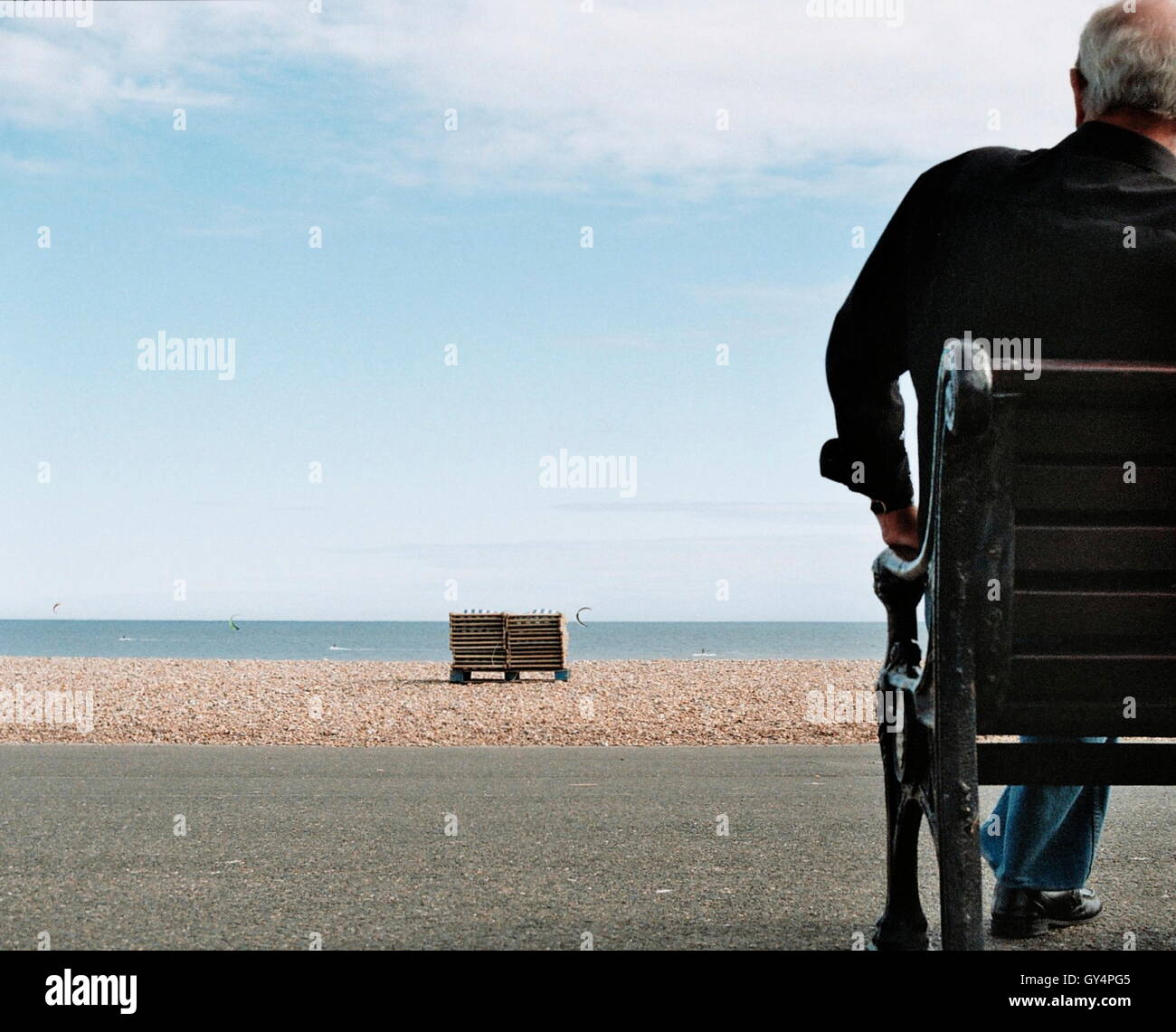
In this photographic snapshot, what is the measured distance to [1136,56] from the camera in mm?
2703

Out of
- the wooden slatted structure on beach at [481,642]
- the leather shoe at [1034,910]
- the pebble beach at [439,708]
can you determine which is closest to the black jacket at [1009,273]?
the leather shoe at [1034,910]

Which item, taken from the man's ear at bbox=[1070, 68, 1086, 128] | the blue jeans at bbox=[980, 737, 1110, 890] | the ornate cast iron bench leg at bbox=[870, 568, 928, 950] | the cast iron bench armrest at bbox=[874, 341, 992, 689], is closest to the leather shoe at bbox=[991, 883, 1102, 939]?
the blue jeans at bbox=[980, 737, 1110, 890]

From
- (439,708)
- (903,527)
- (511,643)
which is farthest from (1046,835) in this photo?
(511,643)

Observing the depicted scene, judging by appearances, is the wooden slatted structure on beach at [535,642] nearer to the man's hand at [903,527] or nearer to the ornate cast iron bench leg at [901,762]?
the ornate cast iron bench leg at [901,762]

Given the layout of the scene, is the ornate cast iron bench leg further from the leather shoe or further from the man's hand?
the leather shoe

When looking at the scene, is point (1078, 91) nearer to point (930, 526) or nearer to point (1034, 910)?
point (930, 526)

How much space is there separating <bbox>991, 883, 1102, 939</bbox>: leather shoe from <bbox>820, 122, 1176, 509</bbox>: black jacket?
1.41 m

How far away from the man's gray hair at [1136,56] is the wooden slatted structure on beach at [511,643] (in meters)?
20.7

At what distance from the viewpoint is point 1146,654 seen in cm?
247

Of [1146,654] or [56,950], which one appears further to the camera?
[56,950]

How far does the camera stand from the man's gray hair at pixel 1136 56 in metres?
2.67
